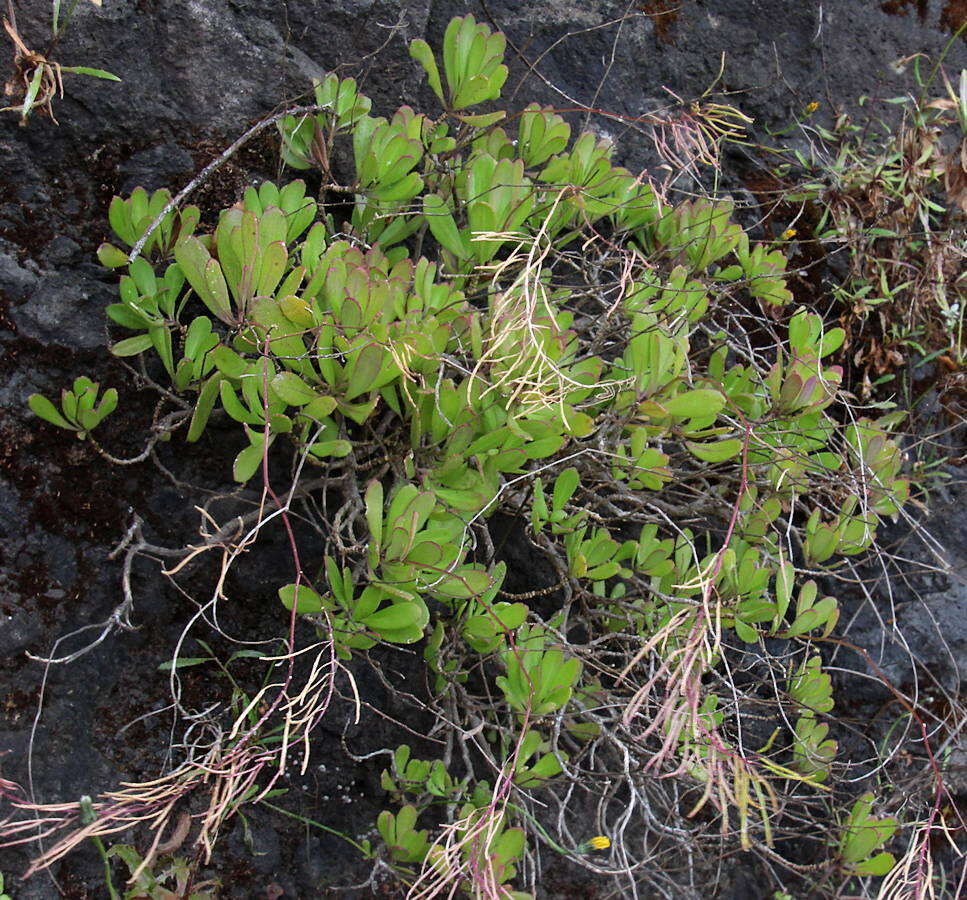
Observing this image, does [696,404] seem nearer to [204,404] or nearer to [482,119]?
[482,119]

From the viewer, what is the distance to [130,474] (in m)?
1.74

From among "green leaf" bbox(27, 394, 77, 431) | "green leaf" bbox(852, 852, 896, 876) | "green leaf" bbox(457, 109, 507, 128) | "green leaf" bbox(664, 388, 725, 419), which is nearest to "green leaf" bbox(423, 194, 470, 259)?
"green leaf" bbox(457, 109, 507, 128)

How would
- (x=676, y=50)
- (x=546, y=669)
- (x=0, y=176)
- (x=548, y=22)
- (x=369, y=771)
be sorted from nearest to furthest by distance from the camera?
(x=546, y=669), (x=0, y=176), (x=369, y=771), (x=548, y=22), (x=676, y=50)

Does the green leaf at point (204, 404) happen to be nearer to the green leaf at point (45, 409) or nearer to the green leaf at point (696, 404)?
the green leaf at point (45, 409)

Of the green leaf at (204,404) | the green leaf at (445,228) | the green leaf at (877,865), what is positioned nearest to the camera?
the green leaf at (204,404)

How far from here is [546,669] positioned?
161 centimetres

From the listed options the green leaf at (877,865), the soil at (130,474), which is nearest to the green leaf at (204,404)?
the soil at (130,474)

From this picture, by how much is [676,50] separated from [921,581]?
5.36ft

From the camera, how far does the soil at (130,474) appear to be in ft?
5.37

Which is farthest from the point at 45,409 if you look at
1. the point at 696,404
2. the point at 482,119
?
the point at 696,404

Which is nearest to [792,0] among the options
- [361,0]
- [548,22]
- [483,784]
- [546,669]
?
[548,22]

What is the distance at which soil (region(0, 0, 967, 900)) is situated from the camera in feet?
5.37

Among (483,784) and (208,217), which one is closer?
(483,784)

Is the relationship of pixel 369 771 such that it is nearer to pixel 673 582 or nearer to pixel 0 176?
pixel 673 582
